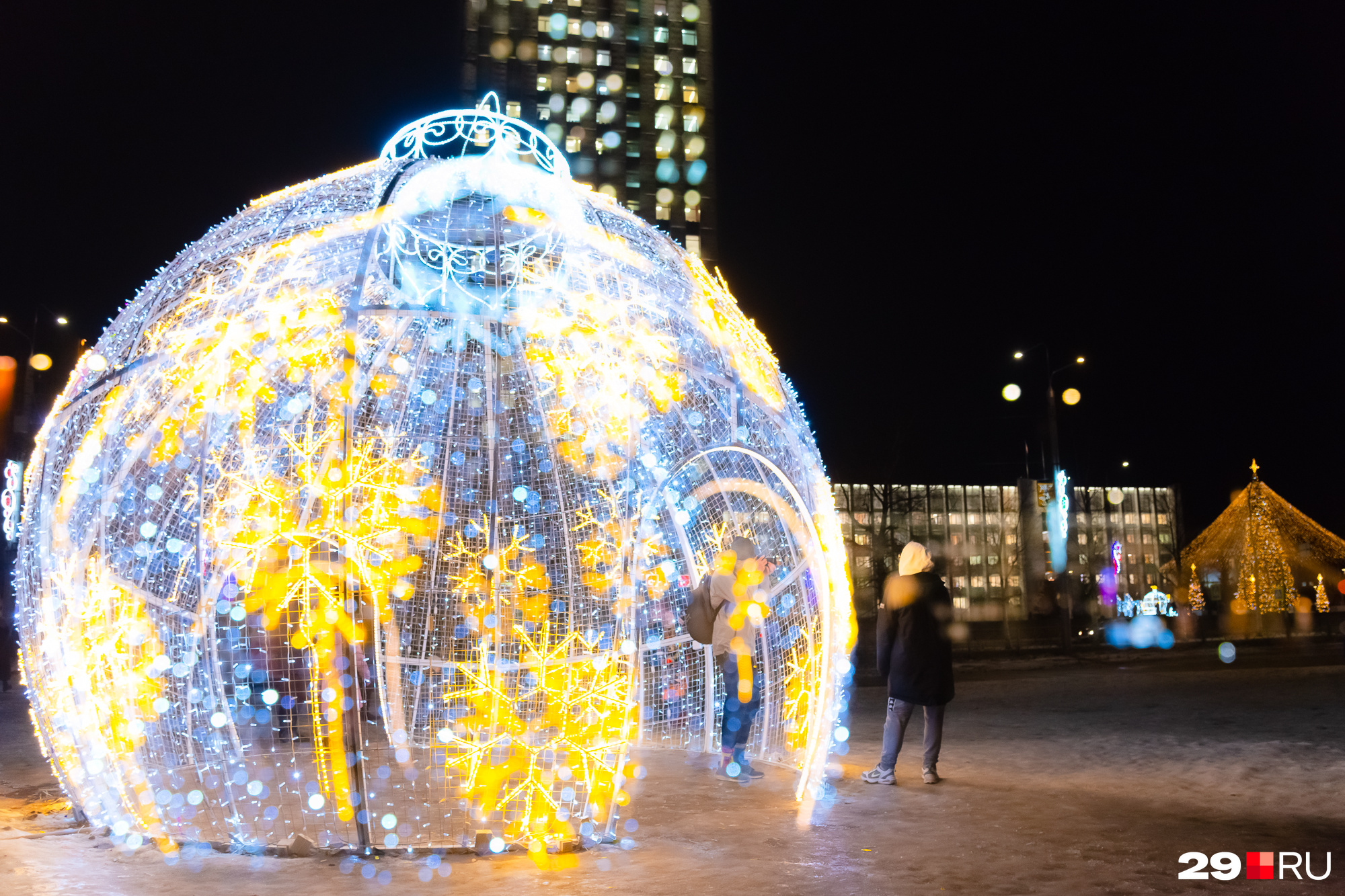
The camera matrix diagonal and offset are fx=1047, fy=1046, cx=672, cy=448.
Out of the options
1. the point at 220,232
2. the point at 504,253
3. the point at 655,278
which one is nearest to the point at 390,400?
the point at 504,253

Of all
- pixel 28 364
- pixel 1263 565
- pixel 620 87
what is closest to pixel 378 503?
pixel 28 364

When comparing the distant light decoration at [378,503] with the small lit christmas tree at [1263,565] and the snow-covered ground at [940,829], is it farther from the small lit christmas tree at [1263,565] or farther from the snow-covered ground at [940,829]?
the small lit christmas tree at [1263,565]

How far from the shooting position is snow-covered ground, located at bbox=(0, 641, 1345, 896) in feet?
14.8

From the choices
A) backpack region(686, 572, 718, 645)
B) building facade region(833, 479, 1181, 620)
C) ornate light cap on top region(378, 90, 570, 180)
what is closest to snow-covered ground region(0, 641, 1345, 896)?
backpack region(686, 572, 718, 645)

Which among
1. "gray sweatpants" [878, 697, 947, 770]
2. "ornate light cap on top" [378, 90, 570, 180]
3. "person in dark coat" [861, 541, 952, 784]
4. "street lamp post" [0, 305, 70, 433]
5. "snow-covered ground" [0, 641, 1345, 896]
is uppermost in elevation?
"street lamp post" [0, 305, 70, 433]

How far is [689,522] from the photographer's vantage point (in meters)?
9.13

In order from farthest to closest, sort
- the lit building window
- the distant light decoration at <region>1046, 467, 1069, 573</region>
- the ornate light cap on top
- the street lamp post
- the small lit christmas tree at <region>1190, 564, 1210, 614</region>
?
the lit building window < the small lit christmas tree at <region>1190, 564, 1210, 614</region> < the distant light decoration at <region>1046, 467, 1069, 573</region> < the street lamp post < the ornate light cap on top

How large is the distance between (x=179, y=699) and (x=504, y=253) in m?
3.41

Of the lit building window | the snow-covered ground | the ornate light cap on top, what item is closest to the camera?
the snow-covered ground

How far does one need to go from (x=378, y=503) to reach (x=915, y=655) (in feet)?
14.9

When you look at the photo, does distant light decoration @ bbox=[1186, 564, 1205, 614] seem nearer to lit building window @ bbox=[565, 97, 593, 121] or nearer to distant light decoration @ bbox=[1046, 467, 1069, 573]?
distant light decoration @ bbox=[1046, 467, 1069, 573]

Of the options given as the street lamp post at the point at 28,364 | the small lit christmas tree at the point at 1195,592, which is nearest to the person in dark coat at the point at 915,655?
the street lamp post at the point at 28,364

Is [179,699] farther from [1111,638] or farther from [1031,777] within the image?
[1111,638]

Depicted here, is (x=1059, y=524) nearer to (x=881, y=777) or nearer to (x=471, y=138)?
(x=881, y=777)
